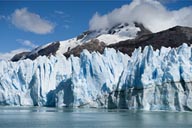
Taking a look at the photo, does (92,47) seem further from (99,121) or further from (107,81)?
(99,121)

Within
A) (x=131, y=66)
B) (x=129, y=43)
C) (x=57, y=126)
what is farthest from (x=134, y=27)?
(x=57, y=126)

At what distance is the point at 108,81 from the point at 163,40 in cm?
5712

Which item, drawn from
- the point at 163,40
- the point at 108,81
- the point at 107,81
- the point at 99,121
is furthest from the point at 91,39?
the point at 99,121

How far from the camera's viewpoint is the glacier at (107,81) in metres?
35.8

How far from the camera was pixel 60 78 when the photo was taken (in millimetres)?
52969

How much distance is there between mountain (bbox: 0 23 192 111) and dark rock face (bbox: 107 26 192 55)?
43170 mm

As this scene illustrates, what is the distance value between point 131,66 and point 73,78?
7.77 metres

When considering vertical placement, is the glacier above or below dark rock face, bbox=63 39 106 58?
below

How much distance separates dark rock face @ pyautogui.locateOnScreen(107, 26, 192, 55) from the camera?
96.8 meters

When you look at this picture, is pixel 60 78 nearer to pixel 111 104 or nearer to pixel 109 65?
pixel 109 65

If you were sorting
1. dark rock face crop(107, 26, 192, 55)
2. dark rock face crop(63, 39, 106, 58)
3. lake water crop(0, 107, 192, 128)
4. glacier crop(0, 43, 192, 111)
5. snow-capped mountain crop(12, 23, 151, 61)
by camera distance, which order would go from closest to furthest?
1. lake water crop(0, 107, 192, 128)
2. glacier crop(0, 43, 192, 111)
3. dark rock face crop(107, 26, 192, 55)
4. dark rock face crop(63, 39, 106, 58)
5. snow-capped mountain crop(12, 23, 151, 61)

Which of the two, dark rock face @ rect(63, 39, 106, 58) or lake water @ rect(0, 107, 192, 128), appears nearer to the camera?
lake water @ rect(0, 107, 192, 128)

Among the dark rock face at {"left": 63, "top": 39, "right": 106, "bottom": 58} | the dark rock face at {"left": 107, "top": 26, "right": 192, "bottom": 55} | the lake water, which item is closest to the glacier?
the lake water

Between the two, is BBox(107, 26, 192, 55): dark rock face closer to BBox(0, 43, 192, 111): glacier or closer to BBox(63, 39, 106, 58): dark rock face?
BBox(63, 39, 106, 58): dark rock face
